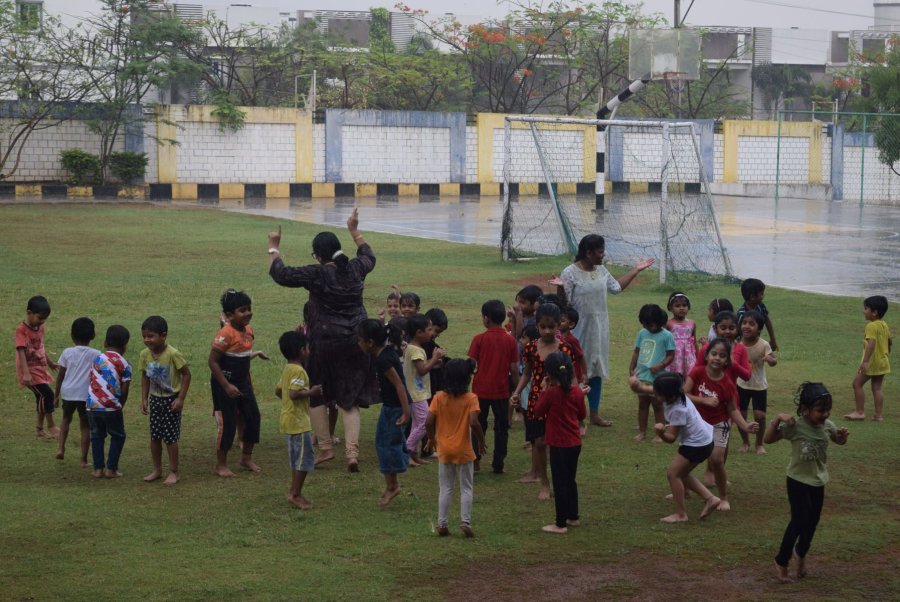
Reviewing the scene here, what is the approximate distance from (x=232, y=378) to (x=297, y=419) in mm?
880

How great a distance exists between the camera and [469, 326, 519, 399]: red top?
7.98 meters

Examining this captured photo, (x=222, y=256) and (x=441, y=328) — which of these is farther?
(x=222, y=256)

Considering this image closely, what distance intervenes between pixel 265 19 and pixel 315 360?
57934 mm

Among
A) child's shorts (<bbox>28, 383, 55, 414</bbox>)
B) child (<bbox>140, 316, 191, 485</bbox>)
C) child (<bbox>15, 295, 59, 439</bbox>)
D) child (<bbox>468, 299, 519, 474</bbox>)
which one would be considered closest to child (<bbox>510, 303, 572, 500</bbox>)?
child (<bbox>468, 299, 519, 474</bbox>)

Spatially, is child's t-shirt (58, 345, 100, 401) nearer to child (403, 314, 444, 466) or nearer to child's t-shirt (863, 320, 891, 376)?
child (403, 314, 444, 466)

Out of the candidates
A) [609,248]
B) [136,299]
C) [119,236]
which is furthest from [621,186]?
[136,299]

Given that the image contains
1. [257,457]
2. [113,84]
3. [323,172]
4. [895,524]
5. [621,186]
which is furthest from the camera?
[621,186]

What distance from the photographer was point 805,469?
19.9ft

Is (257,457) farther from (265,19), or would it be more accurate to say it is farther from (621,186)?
(265,19)

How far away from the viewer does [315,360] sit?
321 inches

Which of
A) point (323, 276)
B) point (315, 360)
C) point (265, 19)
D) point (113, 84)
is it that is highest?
point (265, 19)

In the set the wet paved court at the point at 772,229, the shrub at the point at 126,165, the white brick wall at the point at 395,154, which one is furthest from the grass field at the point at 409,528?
the white brick wall at the point at 395,154

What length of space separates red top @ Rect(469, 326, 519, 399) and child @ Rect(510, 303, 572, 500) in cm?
12

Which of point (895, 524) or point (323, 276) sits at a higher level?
point (323, 276)
